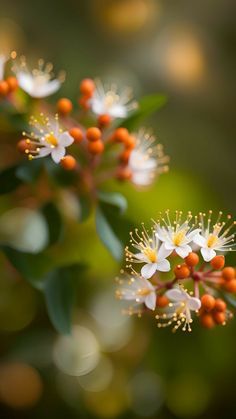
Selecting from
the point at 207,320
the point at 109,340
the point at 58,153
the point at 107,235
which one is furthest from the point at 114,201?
the point at 109,340

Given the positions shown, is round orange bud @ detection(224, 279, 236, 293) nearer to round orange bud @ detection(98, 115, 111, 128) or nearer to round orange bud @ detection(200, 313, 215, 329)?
round orange bud @ detection(200, 313, 215, 329)

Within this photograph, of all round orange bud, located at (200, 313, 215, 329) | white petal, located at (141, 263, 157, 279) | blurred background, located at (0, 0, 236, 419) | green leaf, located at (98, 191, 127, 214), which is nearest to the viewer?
white petal, located at (141, 263, 157, 279)

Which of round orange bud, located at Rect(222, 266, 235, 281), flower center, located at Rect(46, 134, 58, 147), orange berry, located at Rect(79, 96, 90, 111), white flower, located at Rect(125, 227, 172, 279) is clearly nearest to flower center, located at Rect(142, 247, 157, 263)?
white flower, located at Rect(125, 227, 172, 279)

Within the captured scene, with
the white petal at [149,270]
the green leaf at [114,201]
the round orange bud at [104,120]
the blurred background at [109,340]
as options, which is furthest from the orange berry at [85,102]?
the white petal at [149,270]

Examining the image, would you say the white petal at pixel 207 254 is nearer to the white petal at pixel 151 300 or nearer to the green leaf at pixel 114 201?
the white petal at pixel 151 300

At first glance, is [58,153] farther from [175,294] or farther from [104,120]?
Result: [175,294]
